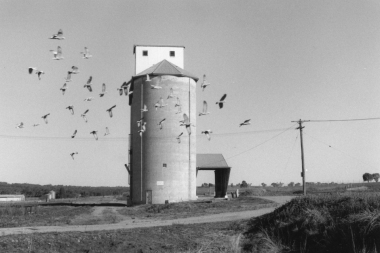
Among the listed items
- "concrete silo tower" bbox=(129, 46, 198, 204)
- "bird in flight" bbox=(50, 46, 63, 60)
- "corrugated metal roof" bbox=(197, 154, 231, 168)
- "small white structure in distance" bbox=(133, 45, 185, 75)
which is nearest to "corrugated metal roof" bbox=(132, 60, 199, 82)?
"concrete silo tower" bbox=(129, 46, 198, 204)

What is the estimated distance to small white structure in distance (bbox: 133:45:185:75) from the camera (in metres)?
49.8

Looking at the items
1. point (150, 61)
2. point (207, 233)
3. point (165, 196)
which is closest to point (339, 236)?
point (207, 233)

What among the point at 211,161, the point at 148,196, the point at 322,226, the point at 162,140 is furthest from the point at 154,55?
the point at 322,226

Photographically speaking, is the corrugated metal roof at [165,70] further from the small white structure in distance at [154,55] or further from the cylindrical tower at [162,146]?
the small white structure in distance at [154,55]

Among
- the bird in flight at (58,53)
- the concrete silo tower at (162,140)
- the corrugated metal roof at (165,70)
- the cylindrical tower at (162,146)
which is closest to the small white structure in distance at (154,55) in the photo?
the corrugated metal roof at (165,70)

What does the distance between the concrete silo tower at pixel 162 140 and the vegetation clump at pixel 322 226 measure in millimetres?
26348

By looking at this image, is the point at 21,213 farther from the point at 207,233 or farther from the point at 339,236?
the point at 339,236

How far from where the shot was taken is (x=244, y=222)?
21.3 meters

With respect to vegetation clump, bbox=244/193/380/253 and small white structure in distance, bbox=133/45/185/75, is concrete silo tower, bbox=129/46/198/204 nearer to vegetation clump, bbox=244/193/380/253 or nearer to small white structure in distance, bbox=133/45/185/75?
small white structure in distance, bbox=133/45/185/75

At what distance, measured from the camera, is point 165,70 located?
46469 millimetres

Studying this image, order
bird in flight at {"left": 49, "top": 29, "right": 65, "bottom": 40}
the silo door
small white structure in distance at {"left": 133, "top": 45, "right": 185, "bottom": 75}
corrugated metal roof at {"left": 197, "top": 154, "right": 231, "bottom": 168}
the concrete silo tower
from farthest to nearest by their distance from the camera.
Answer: corrugated metal roof at {"left": 197, "top": 154, "right": 231, "bottom": 168} < small white structure in distance at {"left": 133, "top": 45, "right": 185, "bottom": 75} < the concrete silo tower < the silo door < bird in flight at {"left": 49, "top": 29, "right": 65, "bottom": 40}

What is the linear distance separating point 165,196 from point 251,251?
1172 inches

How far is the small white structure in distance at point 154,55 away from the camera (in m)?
49.8

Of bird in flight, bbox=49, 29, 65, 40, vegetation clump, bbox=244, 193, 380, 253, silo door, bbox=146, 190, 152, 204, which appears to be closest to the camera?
vegetation clump, bbox=244, 193, 380, 253
